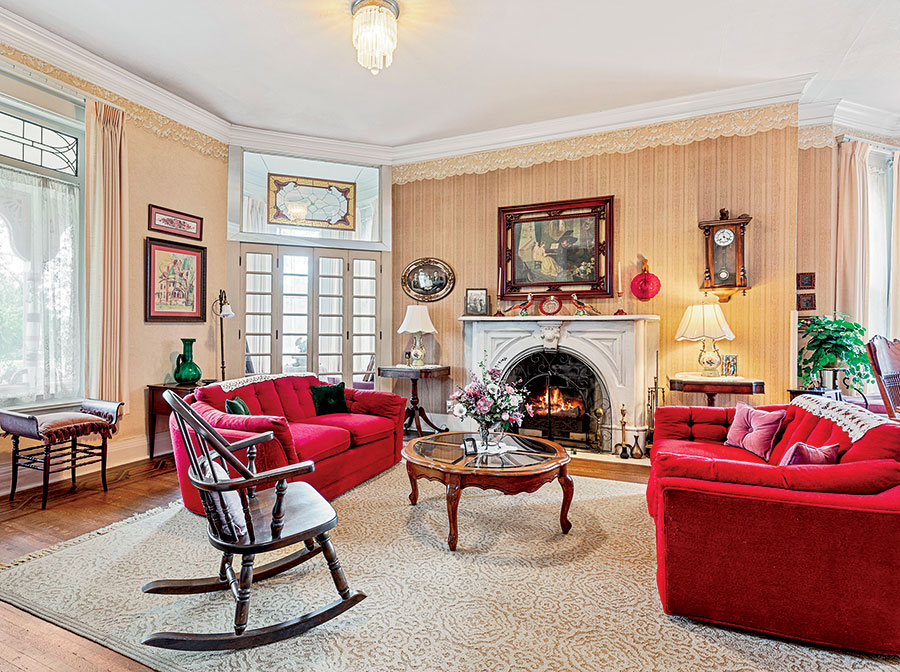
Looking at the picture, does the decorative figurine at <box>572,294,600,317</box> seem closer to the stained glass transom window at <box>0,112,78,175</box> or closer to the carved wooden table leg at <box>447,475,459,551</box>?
the carved wooden table leg at <box>447,475,459,551</box>

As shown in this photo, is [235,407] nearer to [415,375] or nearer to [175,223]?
[415,375]

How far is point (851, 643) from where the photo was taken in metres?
1.92

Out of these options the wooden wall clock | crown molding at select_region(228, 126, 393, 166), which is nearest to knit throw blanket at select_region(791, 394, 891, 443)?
the wooden wall clock

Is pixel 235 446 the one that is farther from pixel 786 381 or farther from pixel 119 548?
pixel 786 381

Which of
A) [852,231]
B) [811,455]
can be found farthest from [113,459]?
[852,231]

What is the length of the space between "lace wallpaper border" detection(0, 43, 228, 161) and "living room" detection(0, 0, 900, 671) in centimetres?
3

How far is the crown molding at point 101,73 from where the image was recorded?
148 inches

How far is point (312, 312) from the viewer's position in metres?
6.18

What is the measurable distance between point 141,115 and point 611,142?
456 centimetres

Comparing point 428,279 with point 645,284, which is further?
point 428,279

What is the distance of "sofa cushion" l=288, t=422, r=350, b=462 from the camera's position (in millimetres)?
3416

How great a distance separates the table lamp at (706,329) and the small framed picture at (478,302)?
2039mm

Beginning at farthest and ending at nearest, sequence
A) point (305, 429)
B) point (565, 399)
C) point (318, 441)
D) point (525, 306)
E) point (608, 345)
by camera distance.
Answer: point (525, 306), point (565, 399), point (608, 345), point (305, 429), point (318, 441)

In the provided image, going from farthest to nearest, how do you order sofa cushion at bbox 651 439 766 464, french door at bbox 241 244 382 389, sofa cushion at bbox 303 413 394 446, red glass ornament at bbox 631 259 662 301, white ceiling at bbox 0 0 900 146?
french door at bbox 241 244 382 389, red glass ornament at bbox 631 259 662 301, sofa cushion at bbox 303 413 394 446, white ceiling at bbox 0 0 900 146, sofa cushion at bbox 651 439 766 464
